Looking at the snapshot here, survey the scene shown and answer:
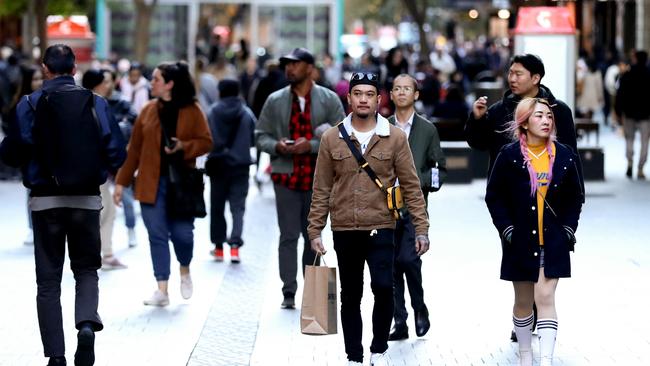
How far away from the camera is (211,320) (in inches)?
389

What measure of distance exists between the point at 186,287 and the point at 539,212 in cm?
371

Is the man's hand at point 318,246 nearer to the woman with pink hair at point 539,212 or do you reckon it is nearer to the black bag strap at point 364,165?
the black bag strap at point 364,165

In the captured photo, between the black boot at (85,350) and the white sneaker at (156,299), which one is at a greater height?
the black boot at (85,350)

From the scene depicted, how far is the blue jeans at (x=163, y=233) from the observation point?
34.0ft

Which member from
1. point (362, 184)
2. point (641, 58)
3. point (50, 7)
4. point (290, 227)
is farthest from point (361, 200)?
point (50, 7)

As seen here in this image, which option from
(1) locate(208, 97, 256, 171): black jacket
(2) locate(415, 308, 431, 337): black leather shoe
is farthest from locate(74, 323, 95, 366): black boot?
(1) locate(208, 97, 256, 171): black jacket

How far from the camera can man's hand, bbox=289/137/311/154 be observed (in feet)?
33.4

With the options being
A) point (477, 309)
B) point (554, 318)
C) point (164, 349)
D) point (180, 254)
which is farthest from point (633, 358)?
point (180, 254)

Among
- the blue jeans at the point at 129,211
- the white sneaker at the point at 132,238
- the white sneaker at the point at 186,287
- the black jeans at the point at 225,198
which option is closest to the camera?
the white sneaker at the point at 186,287

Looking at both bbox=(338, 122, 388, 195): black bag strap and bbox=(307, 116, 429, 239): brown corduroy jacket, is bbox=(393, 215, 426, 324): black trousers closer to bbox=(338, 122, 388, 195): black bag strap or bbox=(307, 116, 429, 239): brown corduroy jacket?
bbox=(307, 116, 429, 239): brown corduroy jacket

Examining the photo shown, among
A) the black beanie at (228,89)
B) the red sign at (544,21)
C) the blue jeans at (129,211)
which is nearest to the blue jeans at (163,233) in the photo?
the black beanie at (228,89)

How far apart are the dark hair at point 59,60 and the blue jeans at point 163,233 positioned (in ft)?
8.20

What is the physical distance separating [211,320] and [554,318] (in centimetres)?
305

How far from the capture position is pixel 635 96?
795 inches
